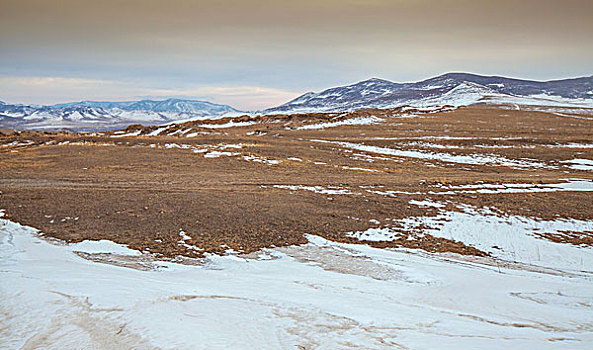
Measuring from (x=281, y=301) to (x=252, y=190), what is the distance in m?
12.9

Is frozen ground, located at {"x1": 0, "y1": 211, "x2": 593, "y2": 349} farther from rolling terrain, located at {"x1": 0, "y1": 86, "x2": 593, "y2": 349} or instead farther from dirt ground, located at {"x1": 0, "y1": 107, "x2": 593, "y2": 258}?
dirt ground, located at {"x1": 0, "y1": 107, "x2": 593, "y2": 258}

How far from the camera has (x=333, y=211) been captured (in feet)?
56.2

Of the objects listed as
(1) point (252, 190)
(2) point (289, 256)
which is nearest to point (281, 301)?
(2) point (289, 256)

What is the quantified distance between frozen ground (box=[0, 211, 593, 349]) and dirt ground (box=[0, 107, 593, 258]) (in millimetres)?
1795

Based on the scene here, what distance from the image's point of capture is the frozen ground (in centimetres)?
623

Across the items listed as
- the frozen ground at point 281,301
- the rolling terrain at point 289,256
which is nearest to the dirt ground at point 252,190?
the rolling terrain at point 289,256

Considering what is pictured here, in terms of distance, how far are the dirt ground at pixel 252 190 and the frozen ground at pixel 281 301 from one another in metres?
1.80

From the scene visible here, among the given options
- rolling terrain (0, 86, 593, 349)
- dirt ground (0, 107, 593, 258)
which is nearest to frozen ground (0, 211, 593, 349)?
rolling terrain (0, 86, 593, 349)

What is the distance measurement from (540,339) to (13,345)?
871cm

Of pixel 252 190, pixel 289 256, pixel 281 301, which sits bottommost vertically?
pixel 289 256

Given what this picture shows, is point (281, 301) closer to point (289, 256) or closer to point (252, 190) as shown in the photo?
point (289, 256)

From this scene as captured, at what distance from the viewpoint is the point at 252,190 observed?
2056cm

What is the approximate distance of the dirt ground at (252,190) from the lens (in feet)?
45.6

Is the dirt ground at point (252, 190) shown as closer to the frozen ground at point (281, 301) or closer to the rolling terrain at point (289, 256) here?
the rolling terrain at point (289, 256)
